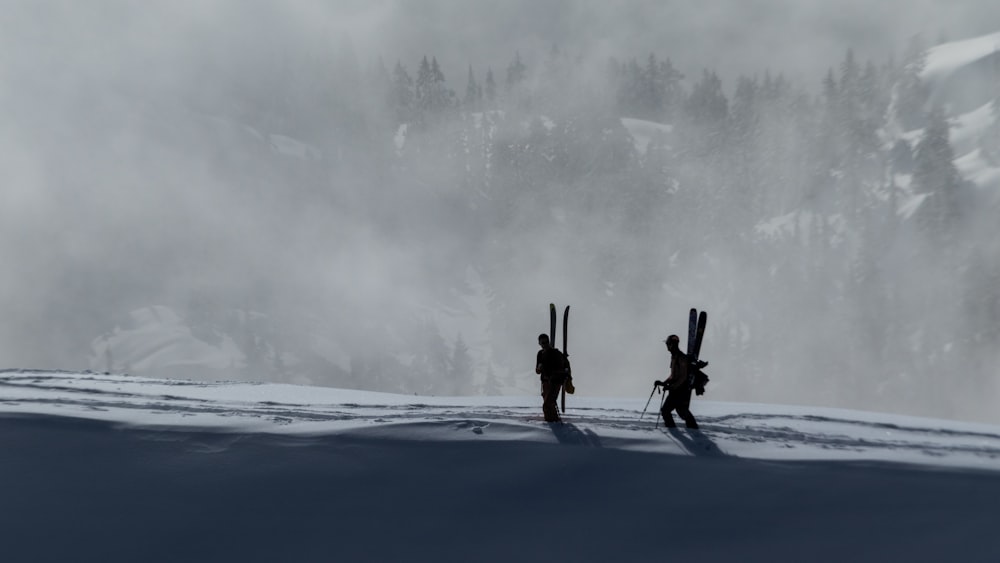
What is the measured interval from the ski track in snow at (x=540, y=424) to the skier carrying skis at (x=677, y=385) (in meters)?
0.24

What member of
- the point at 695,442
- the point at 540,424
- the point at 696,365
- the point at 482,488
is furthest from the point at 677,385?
the point at 482,488

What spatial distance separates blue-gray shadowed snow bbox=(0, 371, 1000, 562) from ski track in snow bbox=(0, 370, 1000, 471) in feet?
0.22

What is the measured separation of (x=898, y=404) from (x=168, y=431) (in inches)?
6165

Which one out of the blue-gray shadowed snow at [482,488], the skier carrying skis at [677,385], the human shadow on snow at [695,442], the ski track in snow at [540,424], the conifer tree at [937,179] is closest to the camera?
the blue-gray shadowed snow at [482,488]

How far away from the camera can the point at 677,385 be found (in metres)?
12.1

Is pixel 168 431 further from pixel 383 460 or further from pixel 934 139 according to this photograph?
pixel 934 139

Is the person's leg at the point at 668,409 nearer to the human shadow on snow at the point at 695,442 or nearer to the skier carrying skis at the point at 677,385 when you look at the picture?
the skier carrying skis at the point at 677,385

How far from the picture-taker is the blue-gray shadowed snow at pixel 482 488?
9.02 m

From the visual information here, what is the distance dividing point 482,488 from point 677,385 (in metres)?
3.64

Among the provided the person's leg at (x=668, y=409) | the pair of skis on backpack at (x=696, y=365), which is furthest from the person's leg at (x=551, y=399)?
the pair of skis on backpack at (x=696, y=365)

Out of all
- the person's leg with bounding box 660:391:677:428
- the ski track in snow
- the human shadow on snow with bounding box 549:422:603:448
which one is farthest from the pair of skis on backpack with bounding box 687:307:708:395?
the human shadow on snow with bounding box 549:422:603:448

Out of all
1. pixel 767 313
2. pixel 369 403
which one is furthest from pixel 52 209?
pixel 369 403

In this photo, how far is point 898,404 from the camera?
146 metres

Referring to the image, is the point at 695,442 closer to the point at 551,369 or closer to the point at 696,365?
the point at 696,365
